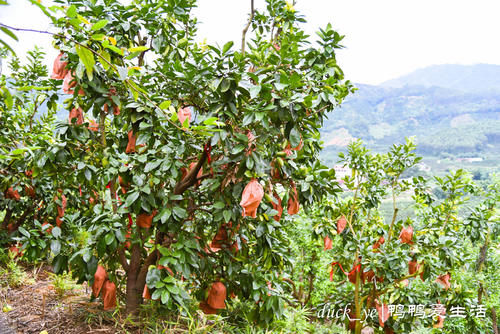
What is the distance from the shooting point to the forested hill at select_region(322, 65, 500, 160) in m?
37.2

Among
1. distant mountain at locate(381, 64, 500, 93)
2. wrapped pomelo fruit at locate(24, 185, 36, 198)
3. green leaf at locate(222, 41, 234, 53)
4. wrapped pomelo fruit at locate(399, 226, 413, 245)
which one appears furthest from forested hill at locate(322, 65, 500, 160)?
green leaf at locate(222, 41, 234, 53)

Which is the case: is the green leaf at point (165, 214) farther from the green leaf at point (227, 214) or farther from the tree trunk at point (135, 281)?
the tree trunk at point (135, 281)

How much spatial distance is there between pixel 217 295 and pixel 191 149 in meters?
0.75

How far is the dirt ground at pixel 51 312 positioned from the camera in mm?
1661

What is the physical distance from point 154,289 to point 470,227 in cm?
223

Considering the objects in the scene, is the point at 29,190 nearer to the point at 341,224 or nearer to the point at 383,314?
the point at 341,224

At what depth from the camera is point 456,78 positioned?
246ft

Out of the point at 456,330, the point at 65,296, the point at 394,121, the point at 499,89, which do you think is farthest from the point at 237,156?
the point at 499,89

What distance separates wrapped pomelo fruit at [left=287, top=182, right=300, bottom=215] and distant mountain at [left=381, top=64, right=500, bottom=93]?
75.5 meters

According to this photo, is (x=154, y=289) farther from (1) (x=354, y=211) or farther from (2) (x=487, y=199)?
(2) (x=487, y=199)

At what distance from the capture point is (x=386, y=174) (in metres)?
2.71

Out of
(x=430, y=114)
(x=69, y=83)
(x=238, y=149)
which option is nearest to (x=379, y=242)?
(x=238, y=149)

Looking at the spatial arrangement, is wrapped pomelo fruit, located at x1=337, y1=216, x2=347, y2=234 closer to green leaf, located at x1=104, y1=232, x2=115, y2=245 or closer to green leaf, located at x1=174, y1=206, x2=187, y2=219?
green leaf, located at x1=174, y1=206, x2=187, y2=219

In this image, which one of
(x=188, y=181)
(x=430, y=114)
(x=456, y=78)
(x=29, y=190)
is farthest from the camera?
(x=456, y=78)
